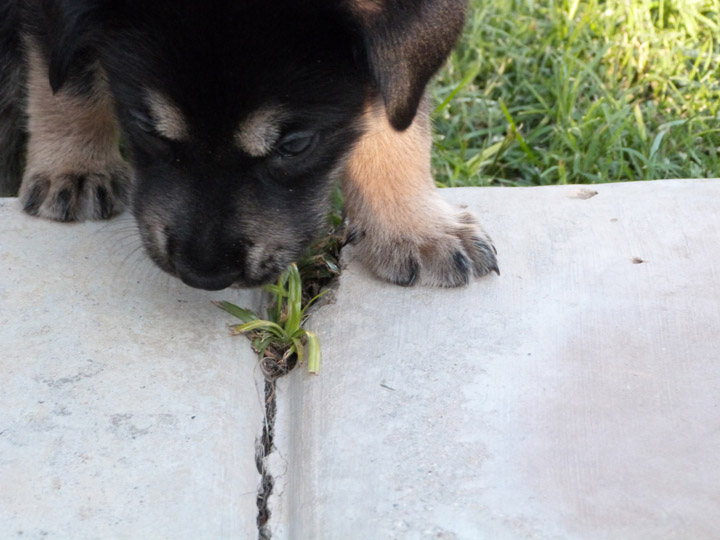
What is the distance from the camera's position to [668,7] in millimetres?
4645

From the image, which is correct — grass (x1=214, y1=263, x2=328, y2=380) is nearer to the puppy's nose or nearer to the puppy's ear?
the puppy's nose

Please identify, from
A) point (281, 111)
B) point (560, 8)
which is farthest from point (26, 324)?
point (560, 8)

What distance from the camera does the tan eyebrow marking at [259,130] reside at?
8.10ft

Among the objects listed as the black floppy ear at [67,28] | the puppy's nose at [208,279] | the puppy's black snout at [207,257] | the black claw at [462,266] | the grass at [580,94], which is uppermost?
the black floppy ear at [67,28]

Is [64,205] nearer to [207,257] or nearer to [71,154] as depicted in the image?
[71,154]

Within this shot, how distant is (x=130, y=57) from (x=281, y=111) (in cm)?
42

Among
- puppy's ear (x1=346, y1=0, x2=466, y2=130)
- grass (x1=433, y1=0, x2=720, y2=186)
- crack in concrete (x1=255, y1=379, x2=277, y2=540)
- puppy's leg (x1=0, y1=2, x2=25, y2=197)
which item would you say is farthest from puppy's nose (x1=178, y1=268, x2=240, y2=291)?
grass (x1=433, y1=0, x2=720, y2=186)

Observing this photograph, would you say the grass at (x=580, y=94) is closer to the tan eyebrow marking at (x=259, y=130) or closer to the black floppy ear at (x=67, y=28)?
the tan eyebrow marking at (x=259, y=130)

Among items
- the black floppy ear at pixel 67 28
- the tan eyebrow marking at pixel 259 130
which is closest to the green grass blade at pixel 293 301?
the tan eyebrow marking at pixel 259 130

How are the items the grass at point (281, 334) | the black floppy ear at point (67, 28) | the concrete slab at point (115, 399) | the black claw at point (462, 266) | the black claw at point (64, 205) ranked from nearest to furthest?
1. the concrete slab at point (115, 399)
2. the black floppy ear at point (67, 28)
3. the grass at point (281, 334)
4. the black claw at point (462, 266)
5. the black claw at point (64, 205)

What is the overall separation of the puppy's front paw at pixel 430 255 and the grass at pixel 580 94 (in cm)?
77

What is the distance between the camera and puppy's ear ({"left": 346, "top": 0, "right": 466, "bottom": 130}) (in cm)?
245

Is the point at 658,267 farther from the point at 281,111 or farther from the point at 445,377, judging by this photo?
the point at 281,111

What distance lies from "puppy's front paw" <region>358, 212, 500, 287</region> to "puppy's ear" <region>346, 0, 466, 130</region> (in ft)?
1.86
